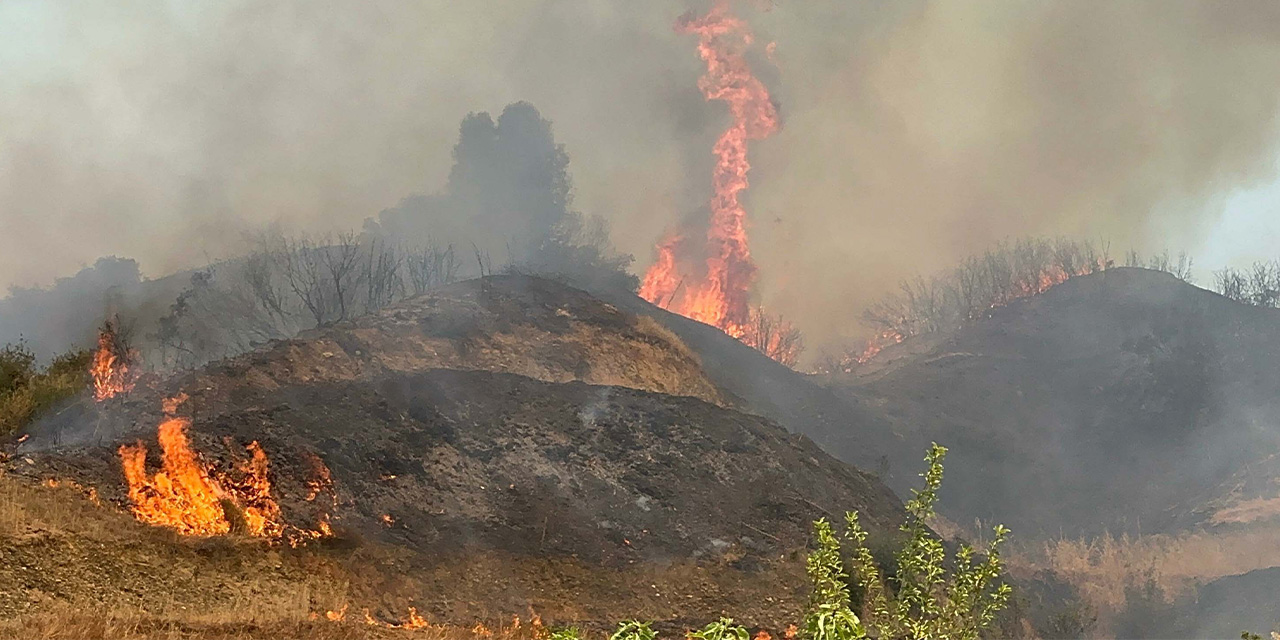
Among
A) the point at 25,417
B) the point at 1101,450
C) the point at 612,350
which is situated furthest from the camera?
the point at 1101,450

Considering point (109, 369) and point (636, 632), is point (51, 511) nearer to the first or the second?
point (109, 369)

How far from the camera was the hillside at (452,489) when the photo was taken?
54.4ft

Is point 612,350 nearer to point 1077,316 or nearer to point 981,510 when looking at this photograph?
point 981,510

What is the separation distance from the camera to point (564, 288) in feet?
166

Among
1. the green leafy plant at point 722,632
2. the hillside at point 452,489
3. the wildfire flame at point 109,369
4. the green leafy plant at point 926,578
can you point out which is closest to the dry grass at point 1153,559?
the hillside at point 452,489

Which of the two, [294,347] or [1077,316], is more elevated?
[1077,316]

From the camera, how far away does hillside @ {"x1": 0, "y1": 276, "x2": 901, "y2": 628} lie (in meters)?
16.6

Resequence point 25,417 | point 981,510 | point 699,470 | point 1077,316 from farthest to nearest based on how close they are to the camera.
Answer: point 1077,316 → point 981,510 → point 699,470 → point 25,417

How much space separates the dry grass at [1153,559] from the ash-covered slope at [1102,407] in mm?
3819

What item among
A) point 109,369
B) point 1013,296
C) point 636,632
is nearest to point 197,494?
point 109,369

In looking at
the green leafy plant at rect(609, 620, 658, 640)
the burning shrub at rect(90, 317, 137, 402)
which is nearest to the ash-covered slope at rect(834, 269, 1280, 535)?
the burning shrub at rect(90, 317, 137, 402)

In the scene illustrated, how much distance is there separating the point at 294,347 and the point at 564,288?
20401 millimetres

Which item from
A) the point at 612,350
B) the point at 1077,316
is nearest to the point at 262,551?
the point at 612,350

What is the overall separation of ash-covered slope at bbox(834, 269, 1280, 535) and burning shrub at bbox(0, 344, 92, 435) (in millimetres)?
40456
